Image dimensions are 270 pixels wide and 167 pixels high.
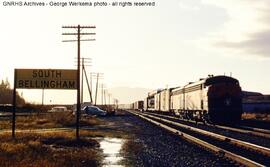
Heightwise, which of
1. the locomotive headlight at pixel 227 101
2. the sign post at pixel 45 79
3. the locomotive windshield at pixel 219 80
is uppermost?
the locomotive windshield at pixel 219 80

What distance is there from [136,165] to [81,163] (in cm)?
165

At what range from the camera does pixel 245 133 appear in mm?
24484

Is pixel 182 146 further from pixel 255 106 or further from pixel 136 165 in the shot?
pixel 255 106

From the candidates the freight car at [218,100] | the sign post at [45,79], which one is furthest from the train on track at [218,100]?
the sign post at [45,79]

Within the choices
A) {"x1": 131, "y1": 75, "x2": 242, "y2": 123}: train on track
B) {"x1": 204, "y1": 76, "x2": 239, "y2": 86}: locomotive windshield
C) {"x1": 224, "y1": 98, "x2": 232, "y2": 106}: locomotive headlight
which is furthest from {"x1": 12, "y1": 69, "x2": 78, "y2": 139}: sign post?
{"x1": 204, "y1": 76, "x2": 239, "y2": 86}: locomotive windshield

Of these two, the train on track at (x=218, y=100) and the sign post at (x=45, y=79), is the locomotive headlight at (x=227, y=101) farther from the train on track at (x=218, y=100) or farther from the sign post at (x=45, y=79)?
the sign post at (x=45, y=79)

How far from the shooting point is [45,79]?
2398 cm

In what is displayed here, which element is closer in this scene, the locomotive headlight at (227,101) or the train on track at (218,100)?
the train on track at (218,100)

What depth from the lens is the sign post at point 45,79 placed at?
2381cm

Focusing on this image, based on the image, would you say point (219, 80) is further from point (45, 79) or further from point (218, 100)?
point (45, 79)

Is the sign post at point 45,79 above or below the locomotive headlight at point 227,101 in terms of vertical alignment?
above

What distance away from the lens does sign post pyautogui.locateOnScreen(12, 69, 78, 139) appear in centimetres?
2381

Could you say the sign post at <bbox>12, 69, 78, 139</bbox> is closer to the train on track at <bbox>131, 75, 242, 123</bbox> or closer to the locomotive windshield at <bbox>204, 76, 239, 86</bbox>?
the train on track at <bbox>131, 75, 242, 123</bbox>

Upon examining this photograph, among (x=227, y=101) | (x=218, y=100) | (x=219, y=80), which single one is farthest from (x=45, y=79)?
(x=219, y=80)
